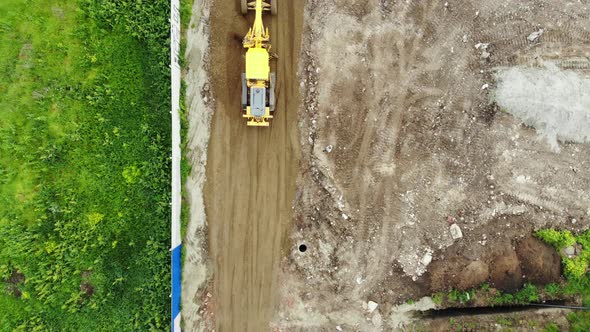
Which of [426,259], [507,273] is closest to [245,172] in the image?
[426,259]

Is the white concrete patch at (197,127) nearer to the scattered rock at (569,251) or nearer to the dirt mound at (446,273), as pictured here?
the dirt mound at (446,273)

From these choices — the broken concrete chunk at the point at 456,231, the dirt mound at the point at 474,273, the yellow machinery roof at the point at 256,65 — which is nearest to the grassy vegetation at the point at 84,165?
the yellow machinery roof at the point at 256,65

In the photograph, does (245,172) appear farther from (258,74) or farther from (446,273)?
(446,273)

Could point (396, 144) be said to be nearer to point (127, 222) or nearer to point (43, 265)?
point (127, 222)

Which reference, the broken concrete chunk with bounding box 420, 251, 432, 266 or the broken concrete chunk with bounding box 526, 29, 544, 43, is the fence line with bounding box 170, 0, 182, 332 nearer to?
the broken concrete chunk with bounding box 420, 251, 432, 266

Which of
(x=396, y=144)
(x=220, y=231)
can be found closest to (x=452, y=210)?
(x=396, y=144)

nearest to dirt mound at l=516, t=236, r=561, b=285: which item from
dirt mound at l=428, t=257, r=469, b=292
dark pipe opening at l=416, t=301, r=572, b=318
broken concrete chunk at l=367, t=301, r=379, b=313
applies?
dark pipe opening at l=416, t=301, r=572, b=318

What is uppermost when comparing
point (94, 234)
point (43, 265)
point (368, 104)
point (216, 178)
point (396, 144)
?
point (368, 104)
